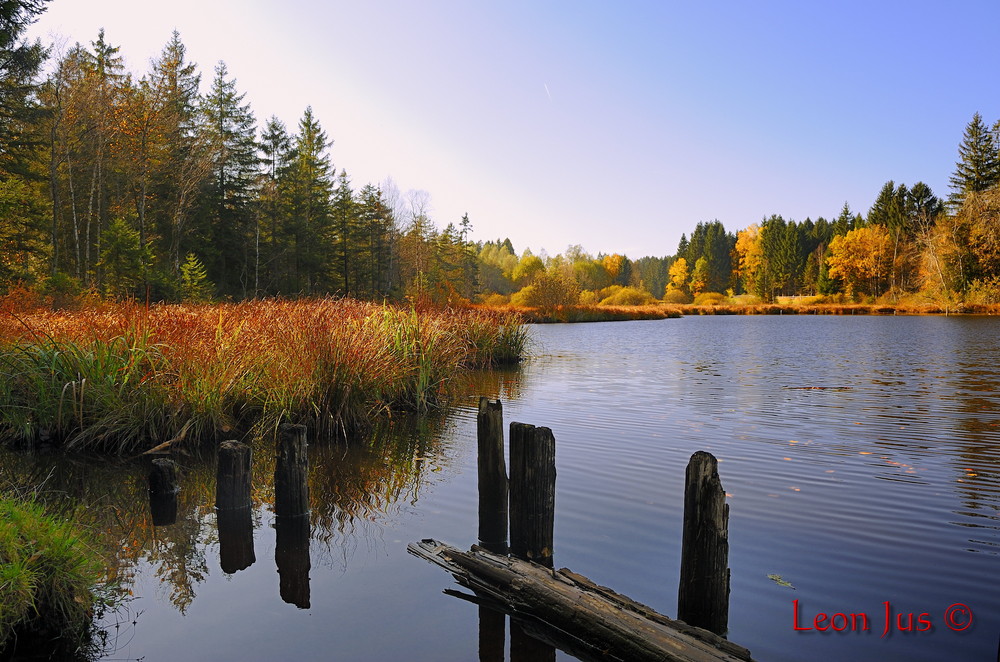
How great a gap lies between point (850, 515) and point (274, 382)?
287 inches

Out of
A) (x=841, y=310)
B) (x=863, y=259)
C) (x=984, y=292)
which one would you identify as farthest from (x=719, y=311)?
(x=984, y=292)

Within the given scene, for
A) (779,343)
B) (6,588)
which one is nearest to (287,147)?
(779,343)

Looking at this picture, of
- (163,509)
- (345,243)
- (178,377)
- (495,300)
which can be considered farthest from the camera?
(495,300)

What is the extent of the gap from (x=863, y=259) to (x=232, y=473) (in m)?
84.3

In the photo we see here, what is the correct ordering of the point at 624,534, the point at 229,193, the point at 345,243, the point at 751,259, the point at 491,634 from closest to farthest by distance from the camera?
the point at 491,634, the point at 624,534, the point at 229,193, the point at 345,243, the point at 751,259

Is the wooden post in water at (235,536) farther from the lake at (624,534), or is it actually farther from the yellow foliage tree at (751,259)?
the yellow foliage tree at (751,259)

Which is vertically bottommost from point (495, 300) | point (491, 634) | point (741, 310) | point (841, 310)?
point (491, 634)

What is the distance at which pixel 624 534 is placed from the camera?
A: 5.76 metres

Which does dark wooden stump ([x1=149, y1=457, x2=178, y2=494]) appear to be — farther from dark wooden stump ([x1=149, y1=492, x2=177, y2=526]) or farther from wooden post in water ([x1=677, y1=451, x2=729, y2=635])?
wooden post in water ([x1=677, y1=451, x2=729, y2=635])

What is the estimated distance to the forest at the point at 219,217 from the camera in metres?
25.4

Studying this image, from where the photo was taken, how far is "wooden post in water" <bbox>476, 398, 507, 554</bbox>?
5.21 metres

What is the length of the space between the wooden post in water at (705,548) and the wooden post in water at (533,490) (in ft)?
3.79

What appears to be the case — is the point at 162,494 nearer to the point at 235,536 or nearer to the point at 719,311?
the point at 235,536

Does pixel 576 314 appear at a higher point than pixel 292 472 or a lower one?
higher
